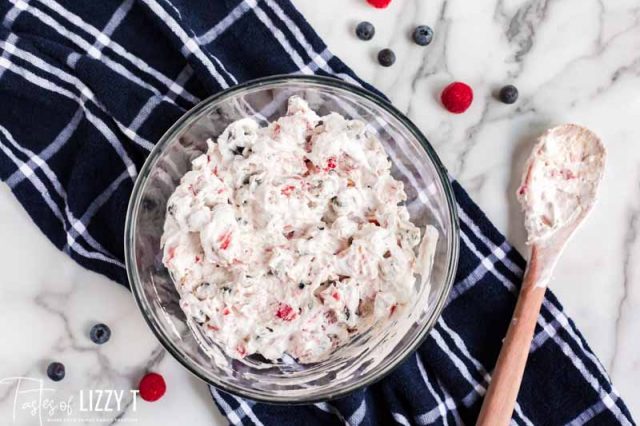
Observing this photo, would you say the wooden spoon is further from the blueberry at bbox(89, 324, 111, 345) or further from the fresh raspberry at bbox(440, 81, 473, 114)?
the blueberry at bbox(89, 324, 111, 345)

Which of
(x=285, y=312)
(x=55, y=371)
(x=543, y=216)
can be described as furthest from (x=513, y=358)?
(x=55, y=371)

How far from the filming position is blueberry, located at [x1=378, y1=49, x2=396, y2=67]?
1866 mm

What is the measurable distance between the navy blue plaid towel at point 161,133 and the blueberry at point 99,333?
0.12m

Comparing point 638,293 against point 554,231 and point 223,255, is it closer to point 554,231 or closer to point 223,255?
point 554,231

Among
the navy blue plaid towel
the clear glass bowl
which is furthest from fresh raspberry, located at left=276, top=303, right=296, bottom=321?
the navy blue plaid towel

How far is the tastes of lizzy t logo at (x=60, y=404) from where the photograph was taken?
74.5 inches

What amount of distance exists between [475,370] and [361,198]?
21.6 inches

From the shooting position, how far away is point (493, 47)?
1.90 m

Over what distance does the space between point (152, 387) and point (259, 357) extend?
296 millimetres

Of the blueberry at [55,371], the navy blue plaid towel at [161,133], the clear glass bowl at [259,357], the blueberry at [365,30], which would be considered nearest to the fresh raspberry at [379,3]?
the blueberry at [365,30]

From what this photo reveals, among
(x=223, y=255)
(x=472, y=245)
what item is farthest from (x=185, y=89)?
(x=472, y=245)

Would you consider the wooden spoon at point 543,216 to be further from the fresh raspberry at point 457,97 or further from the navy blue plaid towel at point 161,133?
the fresh raspberry at point 457,97

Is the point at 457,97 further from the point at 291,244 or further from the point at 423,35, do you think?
the point at 291,244

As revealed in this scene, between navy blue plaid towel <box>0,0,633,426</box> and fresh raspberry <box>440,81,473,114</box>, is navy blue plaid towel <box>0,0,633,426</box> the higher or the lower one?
the lower one
